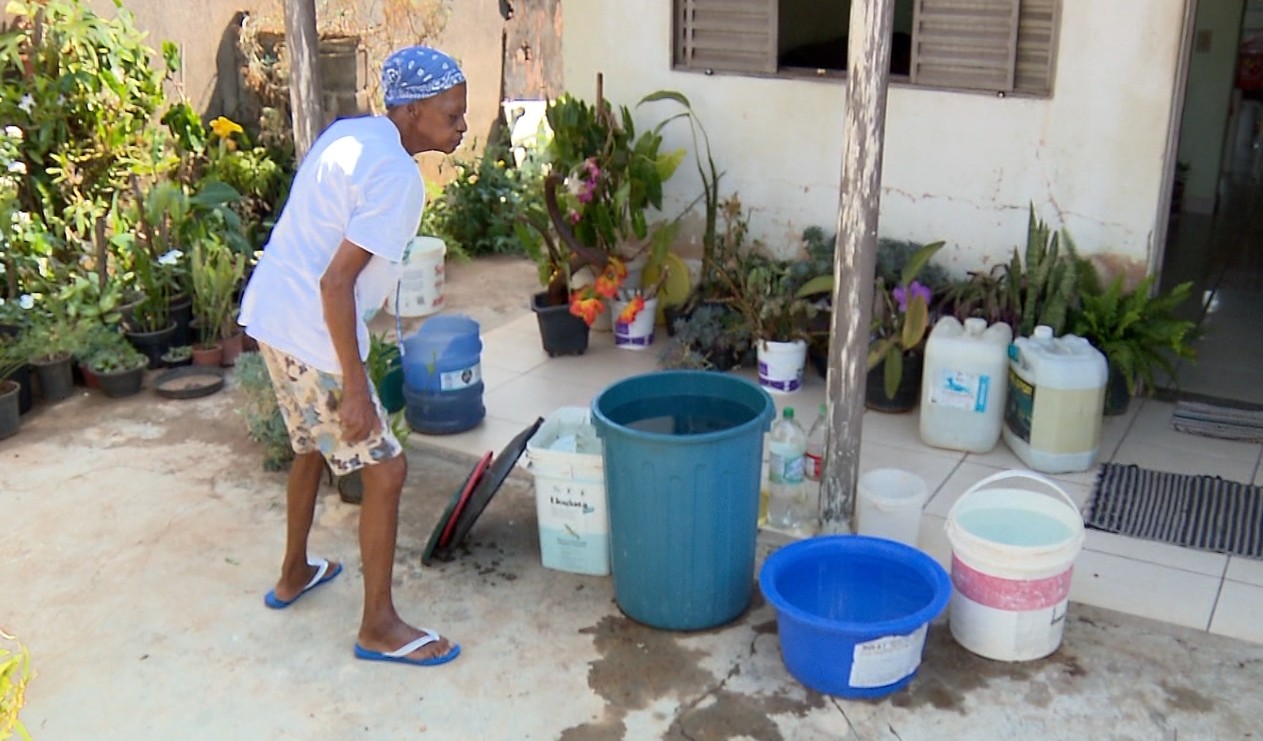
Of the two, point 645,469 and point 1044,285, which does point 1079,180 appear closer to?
point 1044,285

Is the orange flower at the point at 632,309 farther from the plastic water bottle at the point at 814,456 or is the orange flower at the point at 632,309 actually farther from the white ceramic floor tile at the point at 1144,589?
the white ceramic floor tile at the point at 1144,589

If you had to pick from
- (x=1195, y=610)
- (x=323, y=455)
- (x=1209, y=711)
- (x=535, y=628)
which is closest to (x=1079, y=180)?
(x=1195, y=610)

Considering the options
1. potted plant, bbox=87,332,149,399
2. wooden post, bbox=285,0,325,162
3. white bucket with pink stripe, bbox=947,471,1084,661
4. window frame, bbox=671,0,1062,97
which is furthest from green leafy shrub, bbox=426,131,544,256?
white bucket with pink stripe, bbox=947,471,1084,661

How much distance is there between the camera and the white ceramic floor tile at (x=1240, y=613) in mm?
3555

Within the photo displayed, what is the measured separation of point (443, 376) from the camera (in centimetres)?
488

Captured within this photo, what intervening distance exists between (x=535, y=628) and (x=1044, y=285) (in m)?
2.63

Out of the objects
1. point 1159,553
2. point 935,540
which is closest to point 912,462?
point 935,540

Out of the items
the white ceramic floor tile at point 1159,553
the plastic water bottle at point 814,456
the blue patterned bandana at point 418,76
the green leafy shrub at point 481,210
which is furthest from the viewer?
the green leafy shrub at point 481,210

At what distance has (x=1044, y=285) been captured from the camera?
4938mm

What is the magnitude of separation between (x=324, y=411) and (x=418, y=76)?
953mm

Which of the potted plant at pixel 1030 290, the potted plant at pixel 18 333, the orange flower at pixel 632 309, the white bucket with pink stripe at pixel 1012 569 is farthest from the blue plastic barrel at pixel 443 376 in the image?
the white bucket with pink stripe at pixel 1012 569

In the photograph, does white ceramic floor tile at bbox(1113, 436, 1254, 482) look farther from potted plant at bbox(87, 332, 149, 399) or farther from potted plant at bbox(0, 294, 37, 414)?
potted plant at bbox(0, 294, 37, 414)

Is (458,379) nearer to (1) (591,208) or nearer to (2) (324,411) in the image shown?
(1) (591,208)

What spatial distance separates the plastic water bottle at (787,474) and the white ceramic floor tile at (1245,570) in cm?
140
